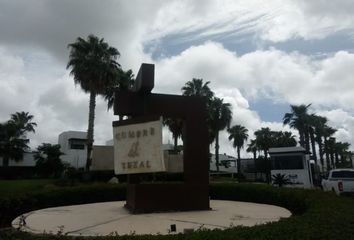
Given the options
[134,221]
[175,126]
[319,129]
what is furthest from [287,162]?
[319,129]

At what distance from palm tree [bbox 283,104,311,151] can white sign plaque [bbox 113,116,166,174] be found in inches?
1789

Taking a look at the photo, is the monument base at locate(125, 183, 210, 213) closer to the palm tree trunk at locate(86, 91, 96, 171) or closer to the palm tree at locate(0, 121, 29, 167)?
the palm tree trunk at locate(86, 91, 96, 171)

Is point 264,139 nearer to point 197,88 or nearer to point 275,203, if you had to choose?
point 197,88

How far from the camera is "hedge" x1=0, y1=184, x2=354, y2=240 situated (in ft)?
19.3

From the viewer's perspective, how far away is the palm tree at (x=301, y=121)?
54.5 meters

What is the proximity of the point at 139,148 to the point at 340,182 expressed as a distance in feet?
36.7

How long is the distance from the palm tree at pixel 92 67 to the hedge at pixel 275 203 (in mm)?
16574

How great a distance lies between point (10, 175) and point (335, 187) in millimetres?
37013

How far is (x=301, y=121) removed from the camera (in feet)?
179

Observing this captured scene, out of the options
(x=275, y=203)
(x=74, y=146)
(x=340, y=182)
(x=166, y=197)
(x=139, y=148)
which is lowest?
(x=275, y=203)

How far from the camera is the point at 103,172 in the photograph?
113ft

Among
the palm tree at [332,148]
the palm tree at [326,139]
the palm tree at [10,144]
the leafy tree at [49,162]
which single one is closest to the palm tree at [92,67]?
the leafy tree at [49,162]

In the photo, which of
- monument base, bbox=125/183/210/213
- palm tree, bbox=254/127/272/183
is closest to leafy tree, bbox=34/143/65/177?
monument base, bbox=125/183/210/213

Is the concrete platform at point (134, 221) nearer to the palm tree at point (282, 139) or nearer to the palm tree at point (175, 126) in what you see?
the palm tree at point (175, 126)
